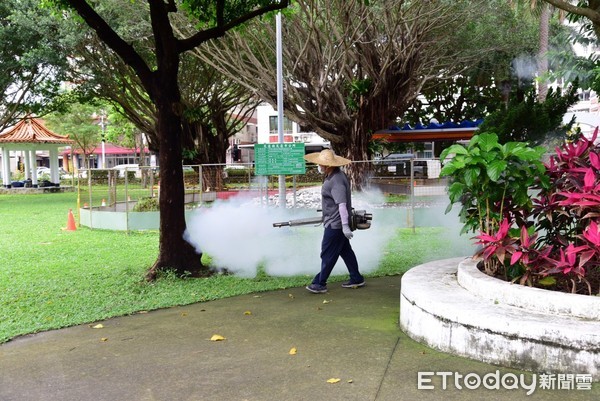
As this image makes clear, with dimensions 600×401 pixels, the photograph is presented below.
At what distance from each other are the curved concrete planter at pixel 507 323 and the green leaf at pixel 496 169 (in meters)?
0.88

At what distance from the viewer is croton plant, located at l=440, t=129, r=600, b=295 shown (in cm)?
469

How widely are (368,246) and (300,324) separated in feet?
16.8

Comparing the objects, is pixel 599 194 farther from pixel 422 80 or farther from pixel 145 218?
pixel 422 80

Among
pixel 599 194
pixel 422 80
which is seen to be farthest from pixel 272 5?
pixel 422 80

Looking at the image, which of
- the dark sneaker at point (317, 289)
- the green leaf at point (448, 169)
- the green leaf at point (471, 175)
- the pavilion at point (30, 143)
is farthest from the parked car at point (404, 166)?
the pavilion at point (30, 143)

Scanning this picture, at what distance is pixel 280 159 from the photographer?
1353 cm

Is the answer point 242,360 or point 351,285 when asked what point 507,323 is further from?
point 351,285

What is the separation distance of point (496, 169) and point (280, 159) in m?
8.86

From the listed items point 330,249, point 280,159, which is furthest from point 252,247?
point 280,159

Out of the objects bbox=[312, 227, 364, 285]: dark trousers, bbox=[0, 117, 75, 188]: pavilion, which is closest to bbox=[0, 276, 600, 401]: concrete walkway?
bbox=[312, 227, 364, 285]: dark trousers

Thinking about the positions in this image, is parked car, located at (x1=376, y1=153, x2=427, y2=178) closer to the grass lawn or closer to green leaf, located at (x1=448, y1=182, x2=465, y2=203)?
the grass lawn

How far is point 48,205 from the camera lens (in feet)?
79.0

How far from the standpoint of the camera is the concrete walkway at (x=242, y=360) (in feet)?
13.0

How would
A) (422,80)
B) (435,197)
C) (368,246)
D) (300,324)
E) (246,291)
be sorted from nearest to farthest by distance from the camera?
(300,324)
(246,291)
(368,246)
(435,197)
(422,80)
